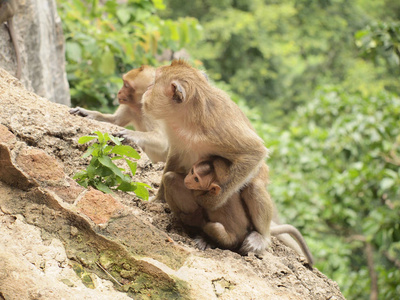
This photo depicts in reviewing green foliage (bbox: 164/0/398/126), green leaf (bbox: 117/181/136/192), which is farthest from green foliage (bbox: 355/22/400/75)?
green foliage (bbox: 164/0/398/126)

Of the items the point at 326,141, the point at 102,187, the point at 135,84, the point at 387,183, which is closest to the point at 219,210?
the point at 102,187

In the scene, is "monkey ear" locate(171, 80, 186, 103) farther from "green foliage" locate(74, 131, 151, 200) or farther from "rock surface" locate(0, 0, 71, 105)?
"rock surface" locate(0, 0, 71, 105)

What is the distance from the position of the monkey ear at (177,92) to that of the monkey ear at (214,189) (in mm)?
524

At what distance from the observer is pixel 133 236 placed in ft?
8.20

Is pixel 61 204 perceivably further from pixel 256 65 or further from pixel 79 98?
pixel 256 65

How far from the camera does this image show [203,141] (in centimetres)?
282

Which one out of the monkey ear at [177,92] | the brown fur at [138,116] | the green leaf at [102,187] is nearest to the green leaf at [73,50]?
the brown fur at [138,116]

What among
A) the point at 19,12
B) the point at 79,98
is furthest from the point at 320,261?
the point at 19,12

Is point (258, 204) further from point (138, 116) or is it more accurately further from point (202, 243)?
point (138, 116)

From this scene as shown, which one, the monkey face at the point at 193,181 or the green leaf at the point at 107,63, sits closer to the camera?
the monkey face at the point at 193,181

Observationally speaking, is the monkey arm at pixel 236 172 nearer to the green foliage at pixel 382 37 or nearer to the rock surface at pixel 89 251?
the rock surface at pixel 89 251

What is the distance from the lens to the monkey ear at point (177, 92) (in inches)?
113

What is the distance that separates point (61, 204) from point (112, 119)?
2395 mm

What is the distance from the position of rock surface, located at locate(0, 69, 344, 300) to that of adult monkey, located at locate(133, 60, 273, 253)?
0.22 m
